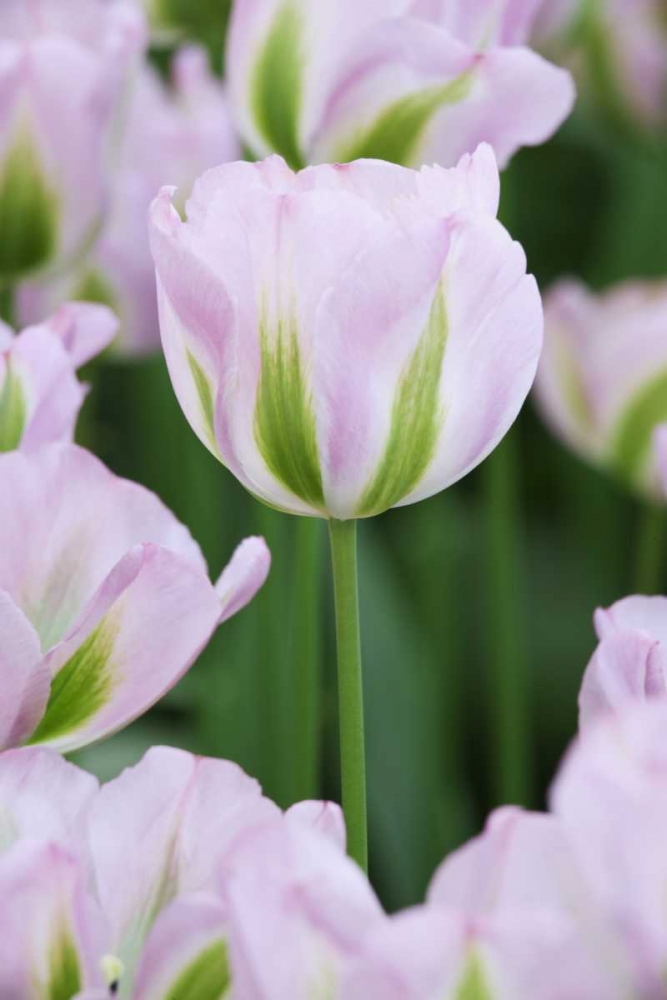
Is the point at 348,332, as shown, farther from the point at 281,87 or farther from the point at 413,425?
the point at 281,87

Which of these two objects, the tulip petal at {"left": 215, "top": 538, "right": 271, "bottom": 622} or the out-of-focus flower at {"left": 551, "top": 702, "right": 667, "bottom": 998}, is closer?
the out-of-focus flower at {"left": 551, "top": 702, "right": 667, "bottom": 998}

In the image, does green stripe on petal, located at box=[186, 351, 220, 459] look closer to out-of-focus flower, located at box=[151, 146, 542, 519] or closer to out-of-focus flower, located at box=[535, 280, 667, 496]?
out-of-focus flower, located at box=[151, 146, 542, 519]

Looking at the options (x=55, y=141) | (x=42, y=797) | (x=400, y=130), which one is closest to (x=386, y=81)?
(x=400, y=130)

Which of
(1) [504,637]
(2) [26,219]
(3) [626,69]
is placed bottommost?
(1) [504,637]

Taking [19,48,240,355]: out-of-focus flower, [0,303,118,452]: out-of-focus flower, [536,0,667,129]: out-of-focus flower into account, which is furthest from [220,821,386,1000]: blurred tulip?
[536,0,667,129]: out-of-focus flower

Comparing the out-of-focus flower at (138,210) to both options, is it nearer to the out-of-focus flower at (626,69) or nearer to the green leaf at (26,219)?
the green leaf at (26,219)

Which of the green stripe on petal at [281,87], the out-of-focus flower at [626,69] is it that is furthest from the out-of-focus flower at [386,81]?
the out-of-focus flower at [626,69]

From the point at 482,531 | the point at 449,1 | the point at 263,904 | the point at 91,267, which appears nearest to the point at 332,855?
the point at 263,904

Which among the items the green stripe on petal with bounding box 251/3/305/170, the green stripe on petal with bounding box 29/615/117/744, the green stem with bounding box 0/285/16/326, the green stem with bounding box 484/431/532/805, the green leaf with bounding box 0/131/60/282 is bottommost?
the green stem with bounding box 484/431/532/805
